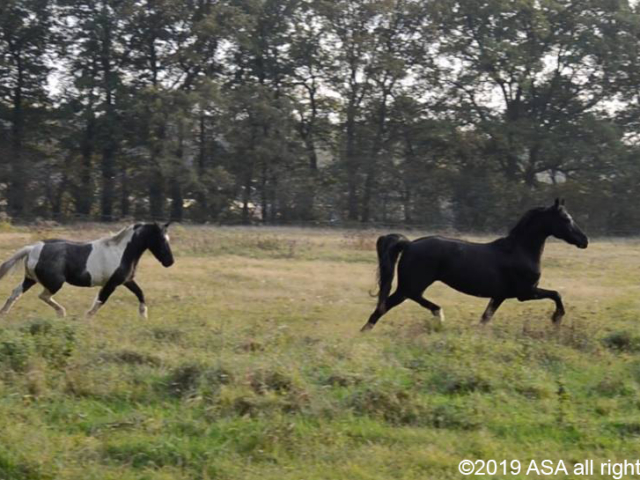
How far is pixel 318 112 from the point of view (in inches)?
1769

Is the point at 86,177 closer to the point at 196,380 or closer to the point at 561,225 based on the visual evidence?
the point at 561,225

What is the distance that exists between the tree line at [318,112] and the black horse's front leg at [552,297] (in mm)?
30142

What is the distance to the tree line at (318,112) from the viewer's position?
40.8 meters

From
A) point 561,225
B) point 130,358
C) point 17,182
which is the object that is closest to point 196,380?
point 130,358

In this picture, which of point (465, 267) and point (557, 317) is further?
point (465, 267)

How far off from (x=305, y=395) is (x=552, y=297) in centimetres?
519

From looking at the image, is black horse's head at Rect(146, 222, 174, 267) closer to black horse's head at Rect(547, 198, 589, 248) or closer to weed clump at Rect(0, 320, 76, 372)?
weed clump at Rect(0, 320, 76, 372)

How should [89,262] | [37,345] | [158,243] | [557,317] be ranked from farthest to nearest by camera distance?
[158,243] < [89,262] < [557,317] < [37,345]

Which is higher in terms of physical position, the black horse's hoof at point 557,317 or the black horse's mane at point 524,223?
the black horse's mane at point 524,223

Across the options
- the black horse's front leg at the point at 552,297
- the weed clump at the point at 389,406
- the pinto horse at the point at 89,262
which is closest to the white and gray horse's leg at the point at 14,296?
the pinto horse at the point at 89,262

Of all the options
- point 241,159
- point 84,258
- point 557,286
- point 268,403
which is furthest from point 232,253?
point 241,159

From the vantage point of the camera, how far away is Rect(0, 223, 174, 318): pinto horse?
468 inches

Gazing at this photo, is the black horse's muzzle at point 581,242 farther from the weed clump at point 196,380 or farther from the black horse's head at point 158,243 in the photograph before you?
the weed clump at point 196,380

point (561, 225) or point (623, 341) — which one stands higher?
point (561, 225)
